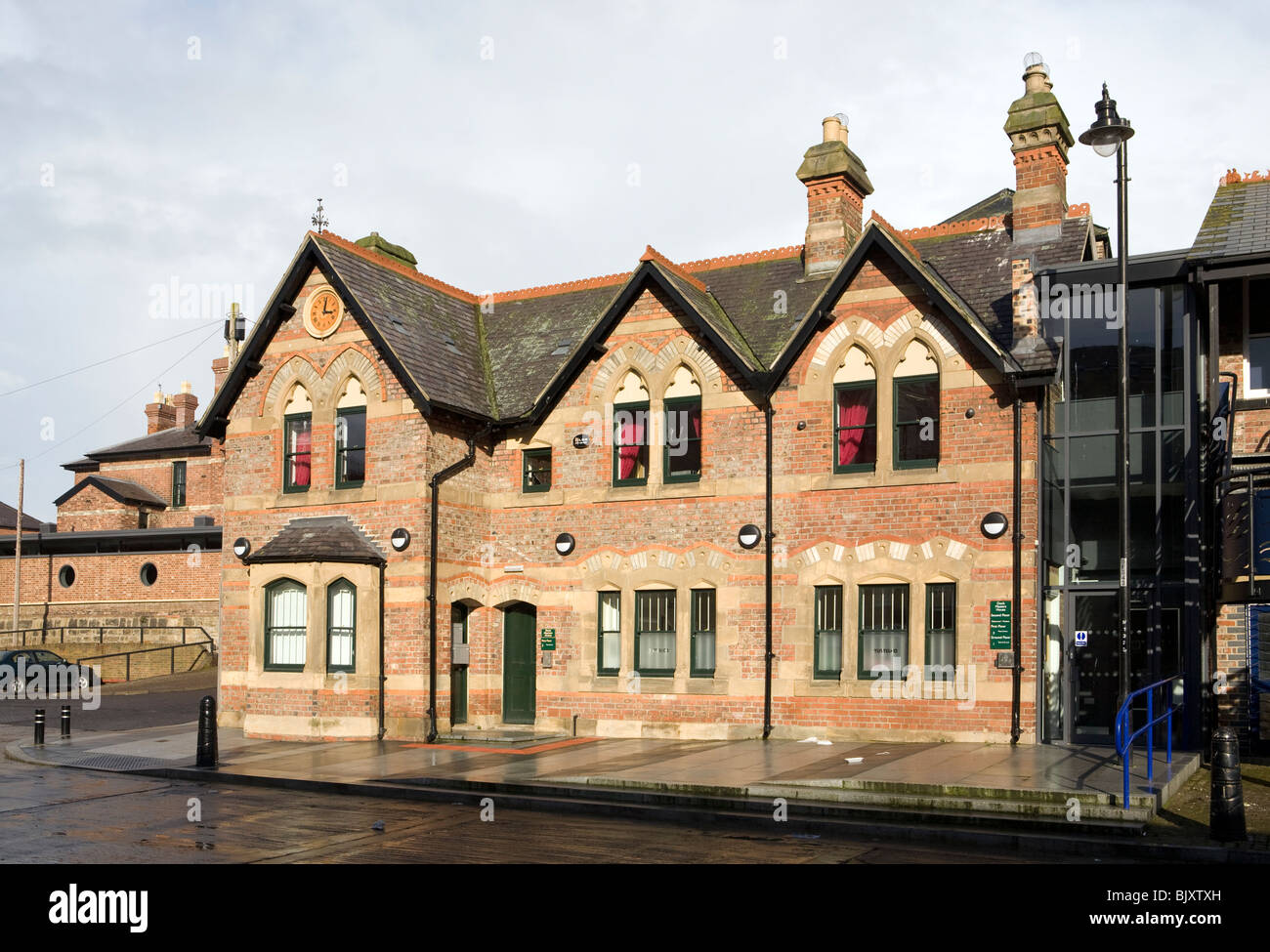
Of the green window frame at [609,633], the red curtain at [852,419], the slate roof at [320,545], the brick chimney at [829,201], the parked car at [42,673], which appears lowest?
the parked car at [42,673]

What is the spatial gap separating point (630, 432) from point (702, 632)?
4.07m

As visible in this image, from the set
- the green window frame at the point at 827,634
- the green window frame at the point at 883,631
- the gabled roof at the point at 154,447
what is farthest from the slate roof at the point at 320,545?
the gabled roof at the point at 154,447

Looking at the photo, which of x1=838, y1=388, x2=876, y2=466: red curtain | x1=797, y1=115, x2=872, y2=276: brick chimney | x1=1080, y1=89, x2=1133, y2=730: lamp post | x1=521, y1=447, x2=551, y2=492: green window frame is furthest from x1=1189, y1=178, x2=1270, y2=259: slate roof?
x1=521, y1=447, x2=551, y2=492: green window frame

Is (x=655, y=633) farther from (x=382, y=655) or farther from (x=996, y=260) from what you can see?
(x=996, y=260)

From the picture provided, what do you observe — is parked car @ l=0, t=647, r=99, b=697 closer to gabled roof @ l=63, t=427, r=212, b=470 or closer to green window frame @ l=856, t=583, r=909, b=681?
gabled roof @ l=63, t=427, r=212, b=470

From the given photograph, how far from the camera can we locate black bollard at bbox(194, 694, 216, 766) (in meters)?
19.3

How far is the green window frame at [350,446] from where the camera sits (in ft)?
79.9

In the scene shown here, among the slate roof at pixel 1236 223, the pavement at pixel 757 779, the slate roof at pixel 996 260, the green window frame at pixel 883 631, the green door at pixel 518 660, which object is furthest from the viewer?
the green door at pixel 518 660

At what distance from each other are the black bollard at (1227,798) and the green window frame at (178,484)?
49684mm

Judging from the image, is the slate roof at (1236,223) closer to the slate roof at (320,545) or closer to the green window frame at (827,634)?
the green window frame at (827,634)

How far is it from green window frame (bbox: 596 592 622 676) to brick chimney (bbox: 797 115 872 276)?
7.34 metres

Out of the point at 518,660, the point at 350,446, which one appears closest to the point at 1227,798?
the point at 518,660
